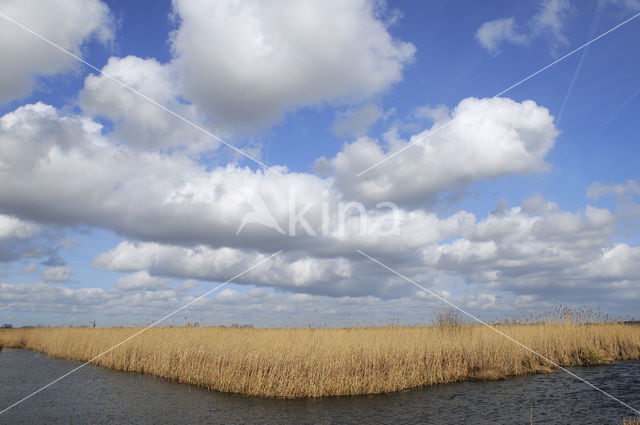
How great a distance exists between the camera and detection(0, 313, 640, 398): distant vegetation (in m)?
16.1

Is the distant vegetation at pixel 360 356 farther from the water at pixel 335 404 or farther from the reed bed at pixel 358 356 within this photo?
the water at pixel 335 404

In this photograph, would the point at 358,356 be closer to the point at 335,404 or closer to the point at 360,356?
the point at 360,356

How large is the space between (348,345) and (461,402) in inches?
216

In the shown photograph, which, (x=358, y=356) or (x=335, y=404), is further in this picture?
(x=358, y=356)

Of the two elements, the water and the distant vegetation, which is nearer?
the water

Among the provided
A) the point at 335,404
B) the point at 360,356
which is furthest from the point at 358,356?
the point at 335,404

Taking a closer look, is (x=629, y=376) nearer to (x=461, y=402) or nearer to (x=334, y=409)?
(x=461, y=402)

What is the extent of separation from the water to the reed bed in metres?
0.67

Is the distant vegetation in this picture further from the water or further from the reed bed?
the water

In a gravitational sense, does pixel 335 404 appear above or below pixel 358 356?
below

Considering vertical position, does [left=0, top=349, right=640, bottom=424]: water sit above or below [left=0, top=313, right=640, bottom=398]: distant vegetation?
below

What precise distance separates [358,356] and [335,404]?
347 cm

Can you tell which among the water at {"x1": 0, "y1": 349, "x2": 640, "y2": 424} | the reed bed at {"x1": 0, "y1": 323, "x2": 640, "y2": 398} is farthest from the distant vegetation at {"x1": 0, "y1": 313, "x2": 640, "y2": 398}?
the water at {"x1": 0, "y1": 349, "x2": 640, "y2": 424}

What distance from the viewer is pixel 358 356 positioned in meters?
17.6
